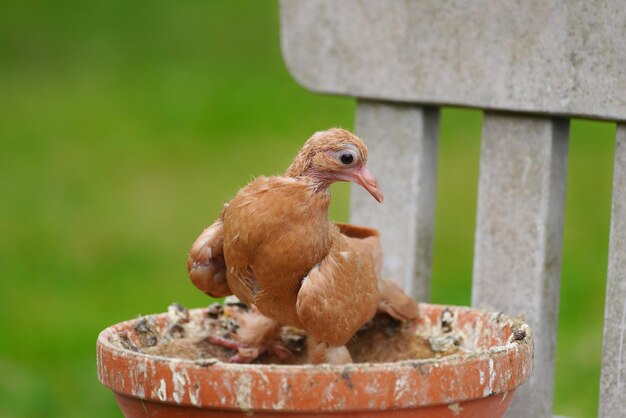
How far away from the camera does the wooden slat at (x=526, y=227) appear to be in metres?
3.47

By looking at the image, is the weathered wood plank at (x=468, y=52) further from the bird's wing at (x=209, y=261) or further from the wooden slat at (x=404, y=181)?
the bird's wing at (x=209, y=261)

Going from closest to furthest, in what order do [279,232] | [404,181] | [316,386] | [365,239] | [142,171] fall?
[316,386]
[279,232]
[365,239]
[404,181]
[142,171]

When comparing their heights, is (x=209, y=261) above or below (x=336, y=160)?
below

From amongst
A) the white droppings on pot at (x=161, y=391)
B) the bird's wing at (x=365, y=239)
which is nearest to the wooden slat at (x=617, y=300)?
the bird's wing at (x=365, y=239)

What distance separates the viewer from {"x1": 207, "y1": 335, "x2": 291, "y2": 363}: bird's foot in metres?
3.39

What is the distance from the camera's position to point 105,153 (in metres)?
8.05

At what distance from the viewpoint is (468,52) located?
352 cm

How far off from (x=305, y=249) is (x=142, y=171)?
5.04 metres

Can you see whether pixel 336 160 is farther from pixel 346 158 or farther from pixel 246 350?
pixel 246 350

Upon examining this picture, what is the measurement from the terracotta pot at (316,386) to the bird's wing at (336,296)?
1.02 feet

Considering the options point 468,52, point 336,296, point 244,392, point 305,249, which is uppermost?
point 468,52

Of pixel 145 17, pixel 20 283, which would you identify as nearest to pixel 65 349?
pixel 20 283

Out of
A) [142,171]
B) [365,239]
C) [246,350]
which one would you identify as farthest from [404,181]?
[142,171]

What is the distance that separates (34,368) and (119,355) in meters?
2.66
